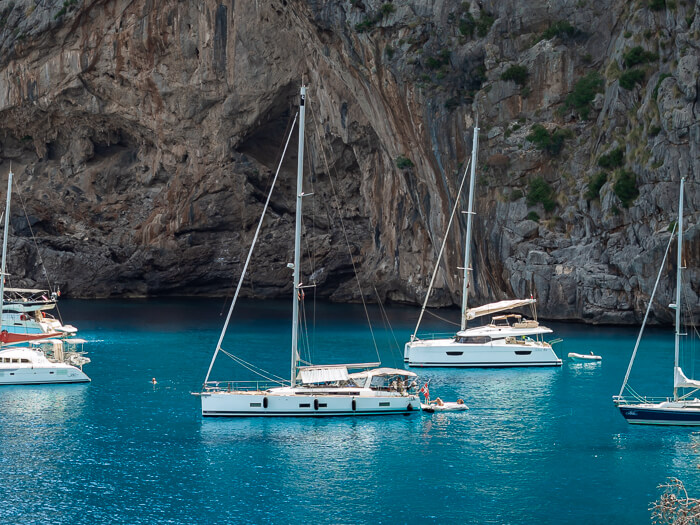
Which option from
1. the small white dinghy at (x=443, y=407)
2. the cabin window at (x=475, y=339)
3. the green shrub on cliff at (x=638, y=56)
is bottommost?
the small white dinghy at (x=443, y=407)

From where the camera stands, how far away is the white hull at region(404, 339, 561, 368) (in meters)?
51.8

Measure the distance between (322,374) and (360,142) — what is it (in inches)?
1967

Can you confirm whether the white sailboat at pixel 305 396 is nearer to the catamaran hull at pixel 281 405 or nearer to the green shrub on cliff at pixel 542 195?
the catamaran hull at pixel 281 405

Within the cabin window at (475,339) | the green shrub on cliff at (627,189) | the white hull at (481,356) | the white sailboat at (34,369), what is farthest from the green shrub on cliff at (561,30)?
the white sailboat at (34,369)

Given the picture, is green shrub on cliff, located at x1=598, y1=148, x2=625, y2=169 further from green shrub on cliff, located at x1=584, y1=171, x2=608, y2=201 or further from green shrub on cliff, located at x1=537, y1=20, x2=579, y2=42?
green shrub on cliff, located at x1=537, y1=20, x2=579, y2=42

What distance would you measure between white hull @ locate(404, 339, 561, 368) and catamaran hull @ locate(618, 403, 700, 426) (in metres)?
14.5

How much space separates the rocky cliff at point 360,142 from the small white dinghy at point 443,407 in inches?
1082

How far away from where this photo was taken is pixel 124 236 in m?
95.7

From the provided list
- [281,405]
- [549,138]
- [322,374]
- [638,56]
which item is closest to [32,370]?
[281,405]

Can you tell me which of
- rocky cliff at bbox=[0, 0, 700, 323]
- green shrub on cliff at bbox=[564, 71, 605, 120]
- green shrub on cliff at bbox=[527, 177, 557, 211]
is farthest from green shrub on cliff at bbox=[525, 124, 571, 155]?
green shrub on cliff at bbox=[527, 177, 557, 211]

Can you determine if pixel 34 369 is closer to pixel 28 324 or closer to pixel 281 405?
pixel 281 405

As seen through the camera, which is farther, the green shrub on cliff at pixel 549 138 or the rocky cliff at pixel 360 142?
the green shrub on cliff at pixel 549 138

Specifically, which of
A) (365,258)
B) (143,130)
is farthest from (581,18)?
(143,130)

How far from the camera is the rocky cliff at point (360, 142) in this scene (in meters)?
65.8
